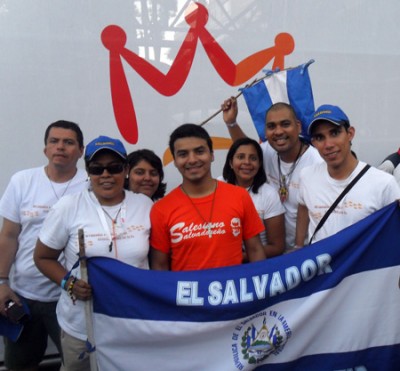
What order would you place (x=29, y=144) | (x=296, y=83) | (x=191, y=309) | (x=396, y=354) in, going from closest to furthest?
(x=191, y=309) → (x=396, y=354) → (x=29, y=144) → (x=296, y=83)

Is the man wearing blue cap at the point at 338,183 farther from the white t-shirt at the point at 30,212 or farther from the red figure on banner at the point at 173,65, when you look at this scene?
the white t-shirt at the point at 30,212

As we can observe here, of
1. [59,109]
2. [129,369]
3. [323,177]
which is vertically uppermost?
[59,109]

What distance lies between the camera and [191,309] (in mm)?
1783

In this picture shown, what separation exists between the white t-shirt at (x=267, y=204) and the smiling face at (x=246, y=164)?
0.32ft

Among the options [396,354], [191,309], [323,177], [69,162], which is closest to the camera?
[191,309]

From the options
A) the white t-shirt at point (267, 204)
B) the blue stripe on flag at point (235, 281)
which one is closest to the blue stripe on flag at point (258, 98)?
the white t-shirt at point (267, 204)

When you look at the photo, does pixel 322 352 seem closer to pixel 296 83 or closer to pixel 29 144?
pixel 296 83

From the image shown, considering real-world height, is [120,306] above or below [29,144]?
below

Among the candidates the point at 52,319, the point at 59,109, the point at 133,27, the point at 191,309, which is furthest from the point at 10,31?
the point at 191,309

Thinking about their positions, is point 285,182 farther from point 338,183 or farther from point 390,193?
point 390,193

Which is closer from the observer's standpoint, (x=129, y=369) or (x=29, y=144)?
(x=129, y=369)

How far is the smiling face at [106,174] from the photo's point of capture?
1809 millimetres

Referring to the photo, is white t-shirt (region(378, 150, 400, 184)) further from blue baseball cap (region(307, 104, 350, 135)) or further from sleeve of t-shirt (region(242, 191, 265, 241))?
sleeve of t-shirt (region(242, 191, 265, 241))

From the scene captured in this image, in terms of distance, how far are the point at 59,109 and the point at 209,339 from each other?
1.53 metres
